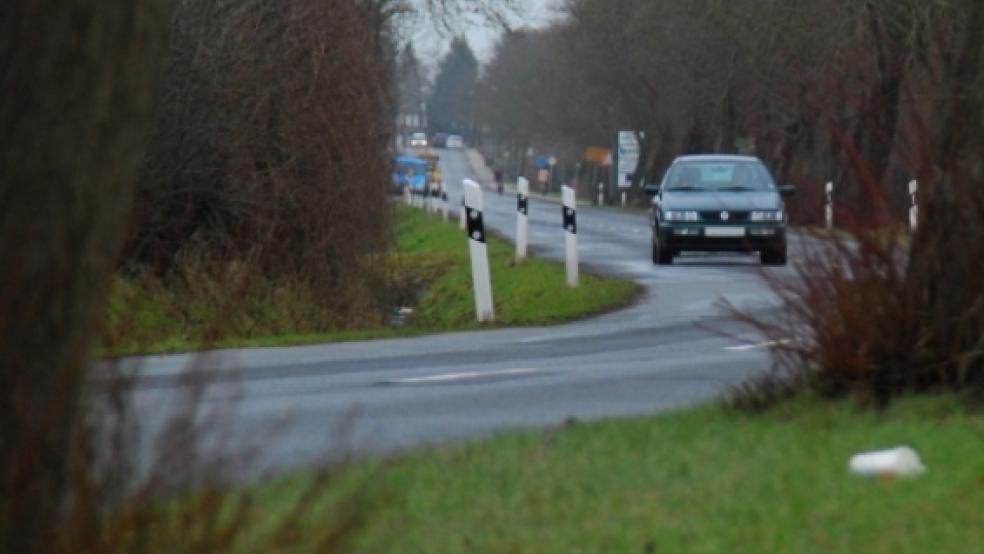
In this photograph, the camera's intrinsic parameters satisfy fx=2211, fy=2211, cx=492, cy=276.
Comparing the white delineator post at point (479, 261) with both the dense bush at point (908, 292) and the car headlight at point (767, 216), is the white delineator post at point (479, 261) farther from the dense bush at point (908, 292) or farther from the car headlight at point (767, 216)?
the dense bush at point (908, 292)

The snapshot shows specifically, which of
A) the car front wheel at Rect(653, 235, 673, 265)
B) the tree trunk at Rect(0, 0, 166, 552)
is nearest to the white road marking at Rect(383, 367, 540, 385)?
the tree trunk at Rect(0, 0, 166, 552)

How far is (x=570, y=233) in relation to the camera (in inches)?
957

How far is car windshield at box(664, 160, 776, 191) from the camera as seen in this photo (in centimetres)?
3023

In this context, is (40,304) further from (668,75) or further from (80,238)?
(668,75)

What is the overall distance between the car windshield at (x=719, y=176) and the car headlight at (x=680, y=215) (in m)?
0.99

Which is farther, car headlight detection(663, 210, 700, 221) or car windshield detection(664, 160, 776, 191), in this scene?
car windshield detection(664, 160, 776, 191)

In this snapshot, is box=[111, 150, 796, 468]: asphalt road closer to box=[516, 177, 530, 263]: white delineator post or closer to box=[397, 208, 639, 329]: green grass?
box=[397, 208, 639, 329]: green grass

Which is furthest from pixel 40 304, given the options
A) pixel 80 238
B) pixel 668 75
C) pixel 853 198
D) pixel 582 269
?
pixel 668 75

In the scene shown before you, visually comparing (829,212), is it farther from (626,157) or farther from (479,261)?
(626,157)

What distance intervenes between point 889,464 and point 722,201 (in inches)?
863

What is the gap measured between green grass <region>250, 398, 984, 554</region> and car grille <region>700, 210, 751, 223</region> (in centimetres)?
1957

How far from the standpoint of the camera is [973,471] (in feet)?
25.3

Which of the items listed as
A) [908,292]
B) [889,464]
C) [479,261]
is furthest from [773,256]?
A: [889,464]

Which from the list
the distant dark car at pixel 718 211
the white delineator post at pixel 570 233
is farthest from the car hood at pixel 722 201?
the white delineator post at pixel 570 233
